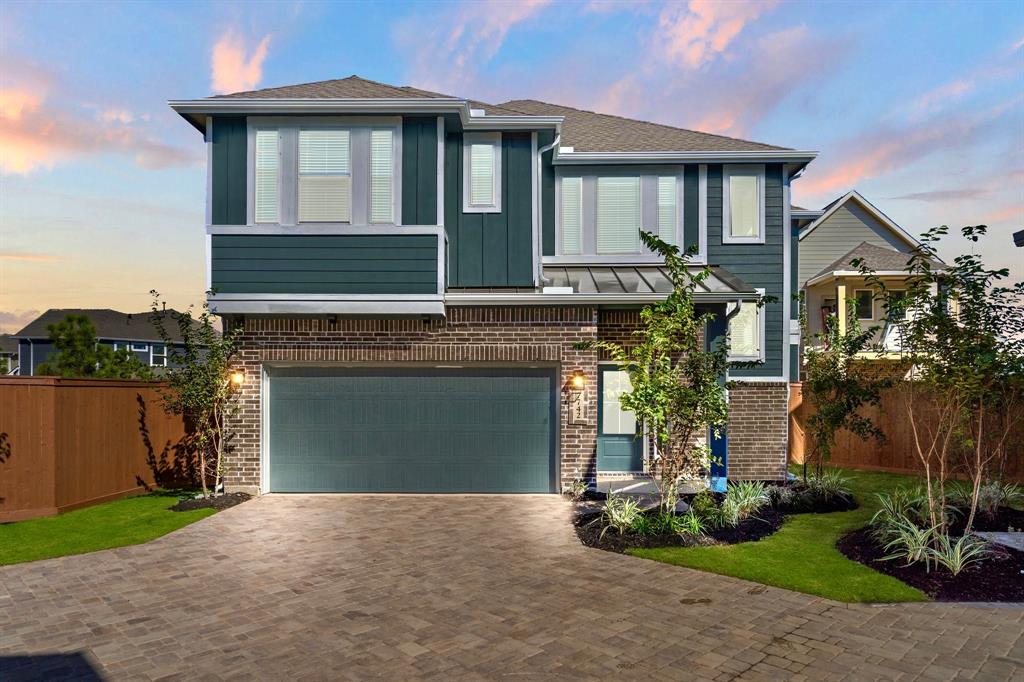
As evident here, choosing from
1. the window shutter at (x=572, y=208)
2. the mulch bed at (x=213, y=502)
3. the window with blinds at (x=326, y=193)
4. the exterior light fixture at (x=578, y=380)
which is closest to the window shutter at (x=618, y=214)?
the window shutter at (x=572, y=208)

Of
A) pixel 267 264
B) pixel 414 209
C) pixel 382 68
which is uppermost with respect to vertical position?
pixel 382 68

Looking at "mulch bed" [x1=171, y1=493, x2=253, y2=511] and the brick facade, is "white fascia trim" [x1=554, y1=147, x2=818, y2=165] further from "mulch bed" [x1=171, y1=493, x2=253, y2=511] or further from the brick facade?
"mulch bed" [x1=171, y1=493, x2=253, y2=511]

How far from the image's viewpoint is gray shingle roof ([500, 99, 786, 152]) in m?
14.0

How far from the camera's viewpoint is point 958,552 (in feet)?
22.2

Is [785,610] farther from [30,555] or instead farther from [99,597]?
[30,555]

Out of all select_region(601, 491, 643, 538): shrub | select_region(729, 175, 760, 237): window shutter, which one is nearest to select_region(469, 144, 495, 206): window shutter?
select_region(729, 175, 760, 237): window shutter

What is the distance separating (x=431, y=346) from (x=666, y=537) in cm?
508

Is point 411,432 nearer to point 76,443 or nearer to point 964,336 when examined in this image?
point 76,443

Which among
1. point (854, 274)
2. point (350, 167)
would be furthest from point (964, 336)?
point (854, 274)

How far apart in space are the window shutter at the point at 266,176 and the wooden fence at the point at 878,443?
12.4 m

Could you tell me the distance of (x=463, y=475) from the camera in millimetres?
11586

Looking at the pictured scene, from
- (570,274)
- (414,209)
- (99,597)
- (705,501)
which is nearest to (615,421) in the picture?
(570,274)

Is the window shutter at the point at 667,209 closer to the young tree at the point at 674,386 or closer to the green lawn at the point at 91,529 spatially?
the young tree at the point at 674,386

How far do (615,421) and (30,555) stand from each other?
32.7 feet
